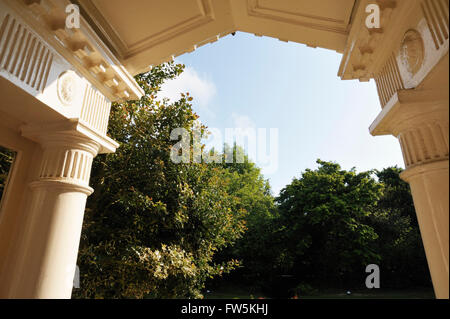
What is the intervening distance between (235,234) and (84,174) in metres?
8.04

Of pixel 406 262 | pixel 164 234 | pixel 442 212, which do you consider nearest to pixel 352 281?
pixel 406 262

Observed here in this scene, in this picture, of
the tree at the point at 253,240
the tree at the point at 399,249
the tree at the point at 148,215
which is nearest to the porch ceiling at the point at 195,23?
the tree at the point at 148,215

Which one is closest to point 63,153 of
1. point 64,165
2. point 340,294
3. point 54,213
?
point 64,165

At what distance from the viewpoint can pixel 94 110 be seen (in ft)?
12.0

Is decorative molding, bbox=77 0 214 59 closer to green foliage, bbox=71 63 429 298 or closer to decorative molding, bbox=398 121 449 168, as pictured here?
green foliage, bbox=71 63 429 298

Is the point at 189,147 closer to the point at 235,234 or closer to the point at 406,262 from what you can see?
the point at 235,234

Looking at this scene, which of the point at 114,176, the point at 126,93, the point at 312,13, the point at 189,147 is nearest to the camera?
the point at 312,13

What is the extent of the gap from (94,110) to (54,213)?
1416 millimetres

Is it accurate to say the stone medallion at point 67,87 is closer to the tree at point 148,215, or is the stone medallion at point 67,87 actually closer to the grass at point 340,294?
the tree at point 148,215

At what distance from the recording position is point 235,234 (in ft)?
34.8

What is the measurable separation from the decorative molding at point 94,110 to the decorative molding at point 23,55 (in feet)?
2.07

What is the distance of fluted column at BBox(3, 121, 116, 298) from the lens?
281cm

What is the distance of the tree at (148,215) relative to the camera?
7.48 meters

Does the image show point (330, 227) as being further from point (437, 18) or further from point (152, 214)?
point (437, 18)
